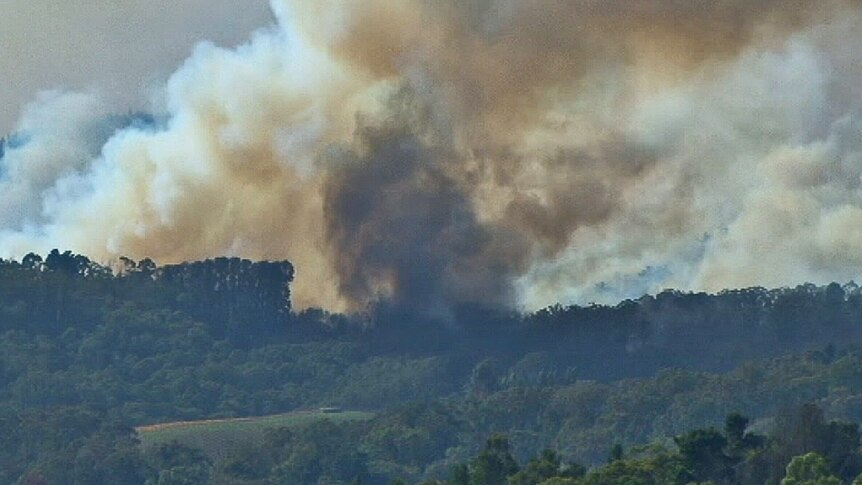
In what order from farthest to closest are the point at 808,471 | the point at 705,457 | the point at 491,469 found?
the point at 491,469
the point at 705,457
the point at 808,471

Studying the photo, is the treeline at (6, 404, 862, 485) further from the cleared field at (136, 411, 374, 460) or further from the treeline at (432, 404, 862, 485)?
the cleared field at (136, 411, 374, 460)

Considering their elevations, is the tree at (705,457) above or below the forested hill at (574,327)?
below

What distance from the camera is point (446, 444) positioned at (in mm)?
141000

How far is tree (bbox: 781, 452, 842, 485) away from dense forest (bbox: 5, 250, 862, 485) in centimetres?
1645

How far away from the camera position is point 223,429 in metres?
152

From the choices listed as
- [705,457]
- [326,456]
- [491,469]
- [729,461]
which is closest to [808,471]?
[729,461]

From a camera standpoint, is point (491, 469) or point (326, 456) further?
point (326, 456)

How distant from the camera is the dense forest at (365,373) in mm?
136000

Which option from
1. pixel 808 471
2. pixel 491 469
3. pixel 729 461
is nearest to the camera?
pixel 808 471

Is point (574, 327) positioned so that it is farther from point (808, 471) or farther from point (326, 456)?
point (808, 471)

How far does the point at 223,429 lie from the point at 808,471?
2640 inches

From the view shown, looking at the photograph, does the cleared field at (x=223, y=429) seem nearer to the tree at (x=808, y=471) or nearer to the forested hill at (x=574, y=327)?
the forested hill at (x=574, y=327)

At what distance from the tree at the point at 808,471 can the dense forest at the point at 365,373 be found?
16.5 m

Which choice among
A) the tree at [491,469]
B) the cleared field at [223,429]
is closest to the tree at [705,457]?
the tree at [491,469]
